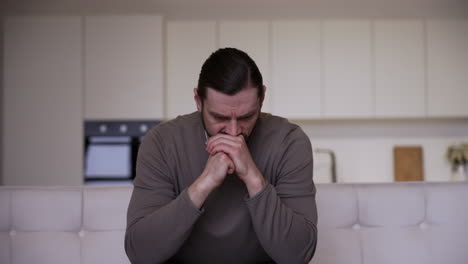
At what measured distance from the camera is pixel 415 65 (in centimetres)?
423

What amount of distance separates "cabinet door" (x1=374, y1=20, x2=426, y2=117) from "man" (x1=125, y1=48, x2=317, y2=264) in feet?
9.34

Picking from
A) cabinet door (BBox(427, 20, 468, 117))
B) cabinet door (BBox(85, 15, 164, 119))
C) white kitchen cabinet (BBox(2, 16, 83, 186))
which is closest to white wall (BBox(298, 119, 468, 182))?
cabinet door (BBox(427, 20, 468, 117))

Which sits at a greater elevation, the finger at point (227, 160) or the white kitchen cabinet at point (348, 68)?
the white kitchen cabinet at point (348, 68)

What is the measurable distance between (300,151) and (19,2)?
12.3 ft

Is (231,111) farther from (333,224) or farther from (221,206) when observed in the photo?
(333,224)

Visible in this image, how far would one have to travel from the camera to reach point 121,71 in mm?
4086

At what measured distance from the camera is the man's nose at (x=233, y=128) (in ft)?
4.61

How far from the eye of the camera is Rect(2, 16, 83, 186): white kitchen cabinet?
404 cm

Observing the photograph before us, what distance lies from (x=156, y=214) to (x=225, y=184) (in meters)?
0.26

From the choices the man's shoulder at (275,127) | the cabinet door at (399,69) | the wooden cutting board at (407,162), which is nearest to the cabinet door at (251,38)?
the cabinet door at (399,69)

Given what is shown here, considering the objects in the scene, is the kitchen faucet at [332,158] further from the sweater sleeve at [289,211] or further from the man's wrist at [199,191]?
the man's wrist at [199,191]

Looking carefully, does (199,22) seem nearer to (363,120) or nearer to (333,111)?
(333,111)

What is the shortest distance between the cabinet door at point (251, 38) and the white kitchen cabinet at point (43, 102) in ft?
3.81

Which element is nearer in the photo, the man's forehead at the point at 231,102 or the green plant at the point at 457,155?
the man's forehead at the point at 231,102
